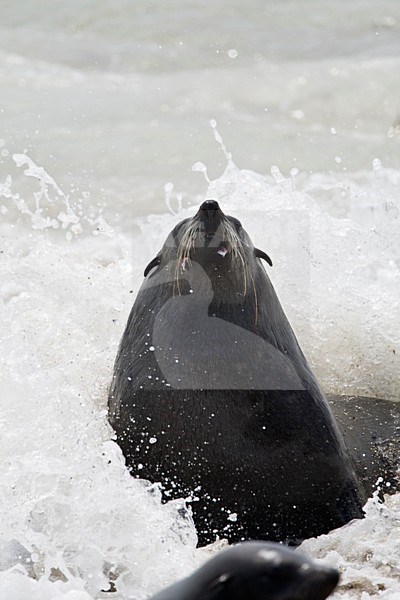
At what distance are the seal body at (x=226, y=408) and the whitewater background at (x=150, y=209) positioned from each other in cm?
12

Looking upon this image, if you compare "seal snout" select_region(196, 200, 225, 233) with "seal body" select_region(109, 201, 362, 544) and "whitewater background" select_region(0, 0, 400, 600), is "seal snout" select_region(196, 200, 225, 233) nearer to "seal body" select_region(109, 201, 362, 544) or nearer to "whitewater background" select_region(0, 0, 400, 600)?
"seal body" select_region(109, 201, 362, 544)

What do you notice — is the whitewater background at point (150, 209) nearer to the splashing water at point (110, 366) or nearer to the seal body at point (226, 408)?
the splashing water at point (110, 366)

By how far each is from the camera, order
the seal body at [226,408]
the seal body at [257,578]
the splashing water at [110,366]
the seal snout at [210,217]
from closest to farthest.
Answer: the seal body at [257,578], the splashing water at [110,366], the seal body at [226,408], the seal snout at [210,217]

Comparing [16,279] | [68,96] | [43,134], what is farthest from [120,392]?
[68,96]

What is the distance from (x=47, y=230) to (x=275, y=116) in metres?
4.24

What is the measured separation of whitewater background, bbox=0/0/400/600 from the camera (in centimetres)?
381

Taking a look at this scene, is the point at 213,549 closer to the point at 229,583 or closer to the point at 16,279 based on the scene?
the point at 229,583

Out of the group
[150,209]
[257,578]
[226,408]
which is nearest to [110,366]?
[226,408]

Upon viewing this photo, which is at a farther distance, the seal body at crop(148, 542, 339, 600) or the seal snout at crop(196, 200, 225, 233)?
the seal snout at crop(196, 200, 225, 233)

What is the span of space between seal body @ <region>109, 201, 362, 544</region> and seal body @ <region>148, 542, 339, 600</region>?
1467 mm

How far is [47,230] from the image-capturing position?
8.80 metres

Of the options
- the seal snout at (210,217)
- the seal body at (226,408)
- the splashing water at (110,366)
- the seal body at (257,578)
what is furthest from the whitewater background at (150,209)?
the seal body at (257,578)

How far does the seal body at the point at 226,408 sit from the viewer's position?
151 inches

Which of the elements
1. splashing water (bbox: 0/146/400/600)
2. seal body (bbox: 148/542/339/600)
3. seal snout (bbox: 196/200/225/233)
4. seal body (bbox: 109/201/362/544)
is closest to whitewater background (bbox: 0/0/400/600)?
splashing water (bbox: 0/146/400/600)
